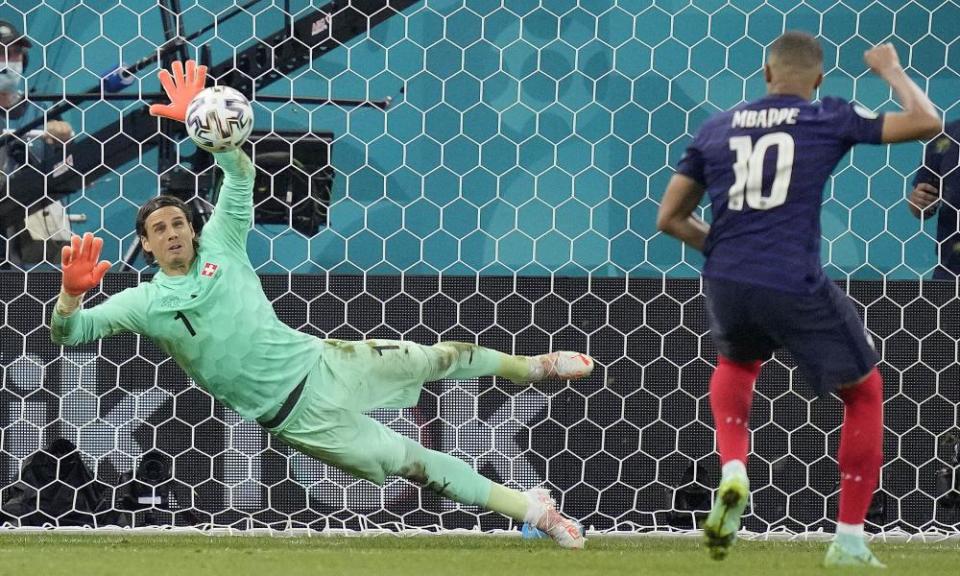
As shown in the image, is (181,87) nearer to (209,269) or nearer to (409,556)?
(209,269)

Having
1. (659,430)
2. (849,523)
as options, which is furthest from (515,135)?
(849,523)

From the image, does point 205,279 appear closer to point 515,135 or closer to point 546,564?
point 546,564

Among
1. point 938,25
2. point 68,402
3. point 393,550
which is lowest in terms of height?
point 68,402

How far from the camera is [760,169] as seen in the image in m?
3.63

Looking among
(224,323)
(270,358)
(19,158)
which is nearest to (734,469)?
(270,358)

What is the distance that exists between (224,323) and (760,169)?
1.58 metres

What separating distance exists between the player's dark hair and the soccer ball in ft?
4.87

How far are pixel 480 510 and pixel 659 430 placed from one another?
675 millimetres

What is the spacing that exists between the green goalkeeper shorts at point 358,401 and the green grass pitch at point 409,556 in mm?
266

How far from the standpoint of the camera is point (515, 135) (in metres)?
5.96

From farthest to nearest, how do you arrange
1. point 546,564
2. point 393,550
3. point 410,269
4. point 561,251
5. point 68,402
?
point 410,269, point 561,251, point 68,402, point 393,550, point 546,564

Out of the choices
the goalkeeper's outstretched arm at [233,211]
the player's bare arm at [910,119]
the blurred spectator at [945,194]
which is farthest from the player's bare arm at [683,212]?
the blurred spectator at [945,194]

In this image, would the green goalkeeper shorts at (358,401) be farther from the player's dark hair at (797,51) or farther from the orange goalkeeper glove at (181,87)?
the player's dark hair at (797,51)

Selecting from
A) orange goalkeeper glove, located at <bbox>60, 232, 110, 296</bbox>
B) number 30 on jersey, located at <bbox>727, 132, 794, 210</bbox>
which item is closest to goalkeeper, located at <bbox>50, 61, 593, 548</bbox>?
orange goalkeeper glove, located at <bbox>60, 232, 110, 296</bbox>
